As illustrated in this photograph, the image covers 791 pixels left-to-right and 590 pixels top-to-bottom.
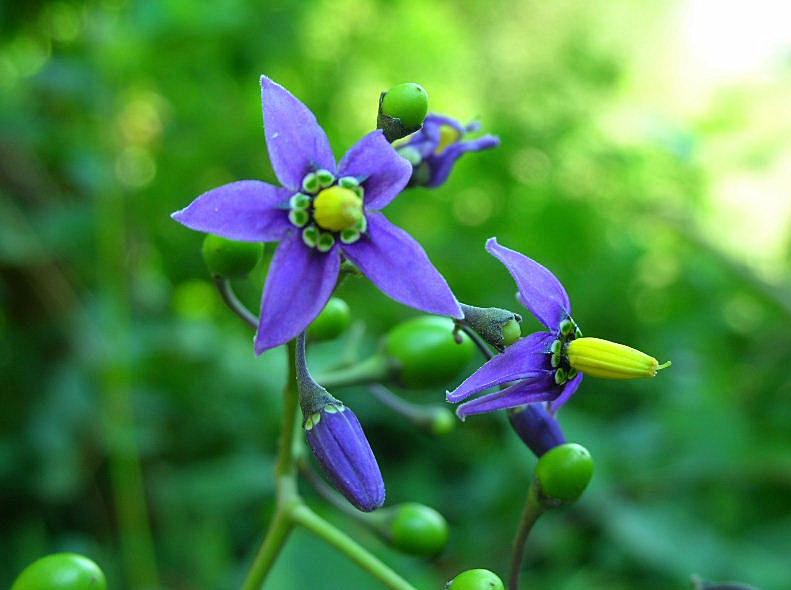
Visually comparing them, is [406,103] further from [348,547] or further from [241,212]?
[348,547]

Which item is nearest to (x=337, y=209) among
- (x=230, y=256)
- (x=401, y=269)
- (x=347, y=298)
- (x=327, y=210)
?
(x=327, y=210)

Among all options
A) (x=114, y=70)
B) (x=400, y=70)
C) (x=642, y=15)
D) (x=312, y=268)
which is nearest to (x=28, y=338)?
(x=114, y=70)

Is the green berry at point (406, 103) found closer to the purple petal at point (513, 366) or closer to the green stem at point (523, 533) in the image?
the purple petal at point (513, 366)

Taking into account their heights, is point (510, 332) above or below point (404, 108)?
below

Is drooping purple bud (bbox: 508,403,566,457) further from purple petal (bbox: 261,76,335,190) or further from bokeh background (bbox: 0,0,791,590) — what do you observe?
bokeh background (bbox: 0,0,791,590)

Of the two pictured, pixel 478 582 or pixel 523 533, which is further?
pixel 523 533

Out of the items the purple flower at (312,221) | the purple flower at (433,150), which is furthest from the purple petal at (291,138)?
→ the purple flower at (433,150)

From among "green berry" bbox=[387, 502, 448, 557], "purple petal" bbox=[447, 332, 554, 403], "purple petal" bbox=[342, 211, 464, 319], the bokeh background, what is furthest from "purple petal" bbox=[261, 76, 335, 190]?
the bokeh background
